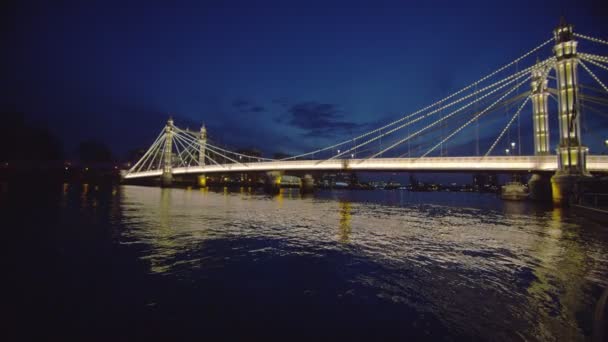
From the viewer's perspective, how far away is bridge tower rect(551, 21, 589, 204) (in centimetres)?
3005

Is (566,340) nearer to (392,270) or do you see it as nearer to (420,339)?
(420,339)

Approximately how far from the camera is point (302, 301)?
601cm

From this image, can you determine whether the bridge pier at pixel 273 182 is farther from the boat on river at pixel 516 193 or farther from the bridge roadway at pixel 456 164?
the boat on river at pixel 516 193

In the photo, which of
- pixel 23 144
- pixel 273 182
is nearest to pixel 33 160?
pixel 23 144

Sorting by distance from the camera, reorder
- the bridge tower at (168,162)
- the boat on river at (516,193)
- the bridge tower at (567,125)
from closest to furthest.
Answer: the bridge tower at (567,125) < the boat on river at (516,193) < the bridge tower at (168,162)

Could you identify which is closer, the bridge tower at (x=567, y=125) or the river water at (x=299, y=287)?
the river water at (x=299, y=287)

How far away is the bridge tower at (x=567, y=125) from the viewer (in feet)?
98.6

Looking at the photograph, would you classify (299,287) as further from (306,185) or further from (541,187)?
(306,185)

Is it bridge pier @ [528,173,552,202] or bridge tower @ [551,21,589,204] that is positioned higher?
bridge tower @ [551,21,589,204]

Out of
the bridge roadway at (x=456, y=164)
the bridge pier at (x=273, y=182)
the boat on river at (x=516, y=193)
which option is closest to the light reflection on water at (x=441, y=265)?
the bridge roadway at (x=456, y=164)

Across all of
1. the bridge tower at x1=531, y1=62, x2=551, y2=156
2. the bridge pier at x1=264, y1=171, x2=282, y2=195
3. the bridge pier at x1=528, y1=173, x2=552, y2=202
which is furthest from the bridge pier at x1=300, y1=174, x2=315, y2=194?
the bridge tower at x1=531, y1=62, x2=551, y2=156

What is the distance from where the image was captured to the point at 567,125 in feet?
104

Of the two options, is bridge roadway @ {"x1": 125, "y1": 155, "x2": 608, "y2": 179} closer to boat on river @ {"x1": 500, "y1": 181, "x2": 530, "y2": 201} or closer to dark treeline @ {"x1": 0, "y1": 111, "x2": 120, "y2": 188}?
boat on river @ {"x1": 500, "y1": 181, "x2": 530, "y2": 201}

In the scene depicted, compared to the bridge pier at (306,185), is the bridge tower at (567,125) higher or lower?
higher
